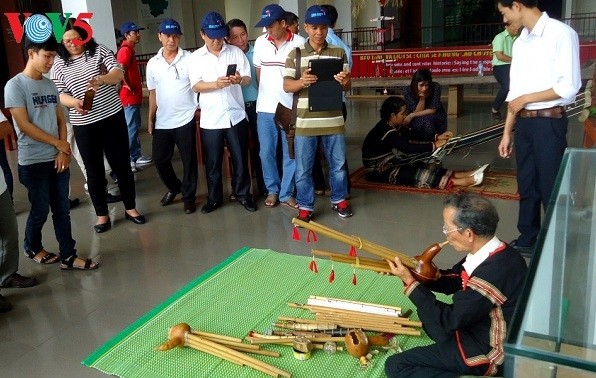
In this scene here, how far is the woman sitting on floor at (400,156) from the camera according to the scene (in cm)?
496

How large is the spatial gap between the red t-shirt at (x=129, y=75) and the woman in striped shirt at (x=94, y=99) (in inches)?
67.2

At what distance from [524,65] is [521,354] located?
8.16 ft

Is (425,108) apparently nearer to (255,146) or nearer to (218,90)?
(255,146)

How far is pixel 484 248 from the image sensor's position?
2.10 m

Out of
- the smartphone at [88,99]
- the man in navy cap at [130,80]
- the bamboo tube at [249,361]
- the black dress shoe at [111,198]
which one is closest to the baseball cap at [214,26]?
the smartphone at [88,99]

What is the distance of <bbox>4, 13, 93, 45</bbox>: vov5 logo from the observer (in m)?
3.24

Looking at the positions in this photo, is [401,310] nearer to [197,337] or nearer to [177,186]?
[197,337]

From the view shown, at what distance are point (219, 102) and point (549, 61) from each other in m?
2.28

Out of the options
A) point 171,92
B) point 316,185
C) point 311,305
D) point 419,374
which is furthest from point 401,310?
point 171,92

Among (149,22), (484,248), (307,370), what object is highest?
(149,22)

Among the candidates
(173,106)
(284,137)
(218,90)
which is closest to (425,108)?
(284,137)

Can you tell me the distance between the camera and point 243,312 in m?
3.04

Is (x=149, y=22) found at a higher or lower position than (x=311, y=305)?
higher

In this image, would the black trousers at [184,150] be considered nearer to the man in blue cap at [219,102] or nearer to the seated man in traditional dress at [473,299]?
the man in blue cap at [219,102]
